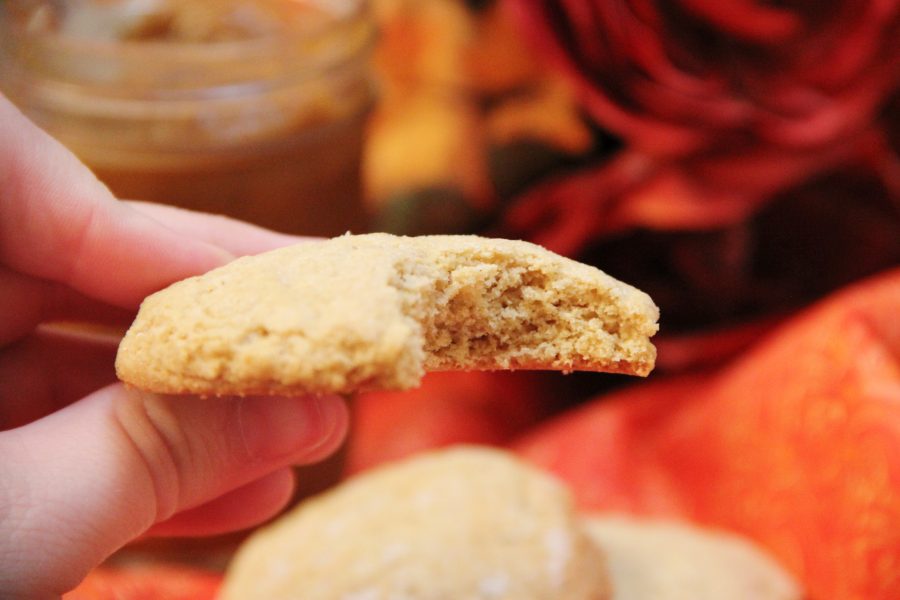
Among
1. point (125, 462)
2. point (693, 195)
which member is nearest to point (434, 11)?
point (693, 195)

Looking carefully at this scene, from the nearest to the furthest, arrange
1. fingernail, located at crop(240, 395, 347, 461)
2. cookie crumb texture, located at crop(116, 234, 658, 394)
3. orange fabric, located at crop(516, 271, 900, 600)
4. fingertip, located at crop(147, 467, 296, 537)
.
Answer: cookie crumb texture, located at crop(116, 234, 658, 394), fingernail, located at crop(240, 395, 347, 461), fingertip, located at crop(147, 467, 296, 537), orange fabric, located at crop(516, 271, 900, 600)

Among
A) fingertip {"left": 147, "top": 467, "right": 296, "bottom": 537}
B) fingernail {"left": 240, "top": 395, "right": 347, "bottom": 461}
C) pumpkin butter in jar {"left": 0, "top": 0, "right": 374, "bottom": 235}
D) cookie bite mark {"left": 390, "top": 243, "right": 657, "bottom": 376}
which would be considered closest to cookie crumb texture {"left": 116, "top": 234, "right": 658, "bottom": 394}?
cookie bite mark {"left": 390, "top": 243, "right": 657, "bottom": 376}

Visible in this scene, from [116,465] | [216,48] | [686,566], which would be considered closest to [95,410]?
[116,465]

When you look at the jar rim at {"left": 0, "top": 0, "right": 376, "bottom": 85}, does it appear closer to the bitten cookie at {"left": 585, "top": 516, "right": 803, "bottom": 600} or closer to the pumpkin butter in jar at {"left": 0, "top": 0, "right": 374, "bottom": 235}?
the pumpkin butter in jar at {"left": 0, "top": 0, "right": 374, "bottom": 235}

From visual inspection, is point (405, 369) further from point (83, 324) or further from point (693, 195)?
point (693, 195)

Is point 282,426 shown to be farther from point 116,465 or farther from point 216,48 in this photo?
point 216,48

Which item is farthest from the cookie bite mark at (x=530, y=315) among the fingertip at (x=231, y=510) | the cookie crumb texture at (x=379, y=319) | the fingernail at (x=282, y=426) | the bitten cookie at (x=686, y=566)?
the bitten cookie at (x=686, y=566)

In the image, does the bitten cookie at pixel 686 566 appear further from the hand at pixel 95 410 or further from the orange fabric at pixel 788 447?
the hand at pixel 95 410
